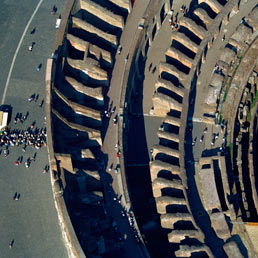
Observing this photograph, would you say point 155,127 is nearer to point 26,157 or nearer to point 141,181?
point 141,181

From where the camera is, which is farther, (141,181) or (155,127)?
(155,127)

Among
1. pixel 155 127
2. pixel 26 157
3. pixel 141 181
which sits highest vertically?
pixel 155 127

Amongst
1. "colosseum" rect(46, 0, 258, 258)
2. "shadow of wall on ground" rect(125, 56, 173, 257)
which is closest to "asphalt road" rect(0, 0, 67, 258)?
"colosseum" rect(46, 0, 258, 258)

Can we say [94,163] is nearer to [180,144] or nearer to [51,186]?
[51,186]

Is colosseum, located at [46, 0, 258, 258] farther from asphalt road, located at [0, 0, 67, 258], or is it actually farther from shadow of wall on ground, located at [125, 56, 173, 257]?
asphalt road, located at [0, 0, 67, 258]

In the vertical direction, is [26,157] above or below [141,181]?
above

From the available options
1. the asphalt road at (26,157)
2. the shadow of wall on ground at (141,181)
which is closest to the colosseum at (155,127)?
the shadow of wall on ground at (141,181)

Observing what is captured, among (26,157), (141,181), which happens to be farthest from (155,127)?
(26,157)
